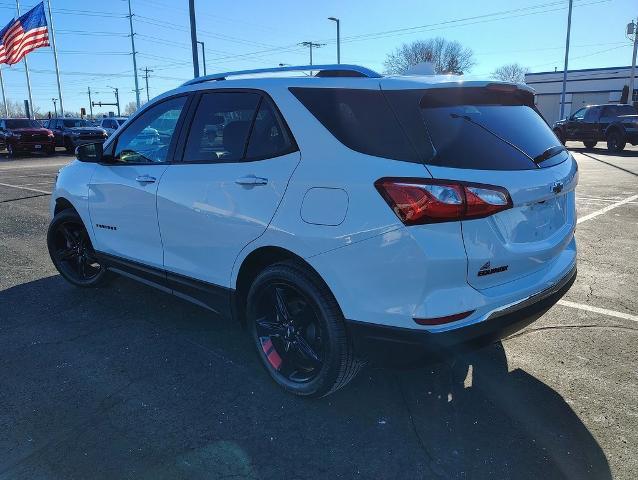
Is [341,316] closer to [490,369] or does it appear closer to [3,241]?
A: [490,369]

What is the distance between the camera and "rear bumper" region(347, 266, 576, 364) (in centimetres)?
244

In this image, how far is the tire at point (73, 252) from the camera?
4840 millimetres

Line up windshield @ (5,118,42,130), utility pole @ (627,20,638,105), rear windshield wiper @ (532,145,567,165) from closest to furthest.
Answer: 1. rear windshield wiper @ (532,145,567,165)
2. windshield @ (5,118,42,130)
3. utility pole @ (627,20,638,105)

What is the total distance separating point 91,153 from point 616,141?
905 inches

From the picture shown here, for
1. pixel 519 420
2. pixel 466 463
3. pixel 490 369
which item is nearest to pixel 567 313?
pixel 490 369

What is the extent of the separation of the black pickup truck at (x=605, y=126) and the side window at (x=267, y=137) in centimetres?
2255

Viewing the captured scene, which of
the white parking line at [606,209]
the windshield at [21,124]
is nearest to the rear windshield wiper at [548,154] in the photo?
the white parking line at [606,209]

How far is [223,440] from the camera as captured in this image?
268 cm

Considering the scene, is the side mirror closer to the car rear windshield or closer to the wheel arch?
the wheel arch

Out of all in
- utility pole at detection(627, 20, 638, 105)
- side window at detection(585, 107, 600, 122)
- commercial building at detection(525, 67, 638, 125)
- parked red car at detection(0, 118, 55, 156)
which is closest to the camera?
side window at detection(585, 107, 600, 122)

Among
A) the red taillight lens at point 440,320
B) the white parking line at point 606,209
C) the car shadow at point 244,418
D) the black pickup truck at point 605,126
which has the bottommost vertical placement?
the car shadow at point 244,418

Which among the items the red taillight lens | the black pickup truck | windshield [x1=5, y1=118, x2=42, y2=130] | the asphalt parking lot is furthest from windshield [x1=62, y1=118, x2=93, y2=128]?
the red taillight lens

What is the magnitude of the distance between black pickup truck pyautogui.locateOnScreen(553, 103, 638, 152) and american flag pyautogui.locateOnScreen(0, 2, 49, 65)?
26.7 m

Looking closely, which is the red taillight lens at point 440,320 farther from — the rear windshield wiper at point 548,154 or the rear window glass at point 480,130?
the rear windshield wiper at point 548,154
